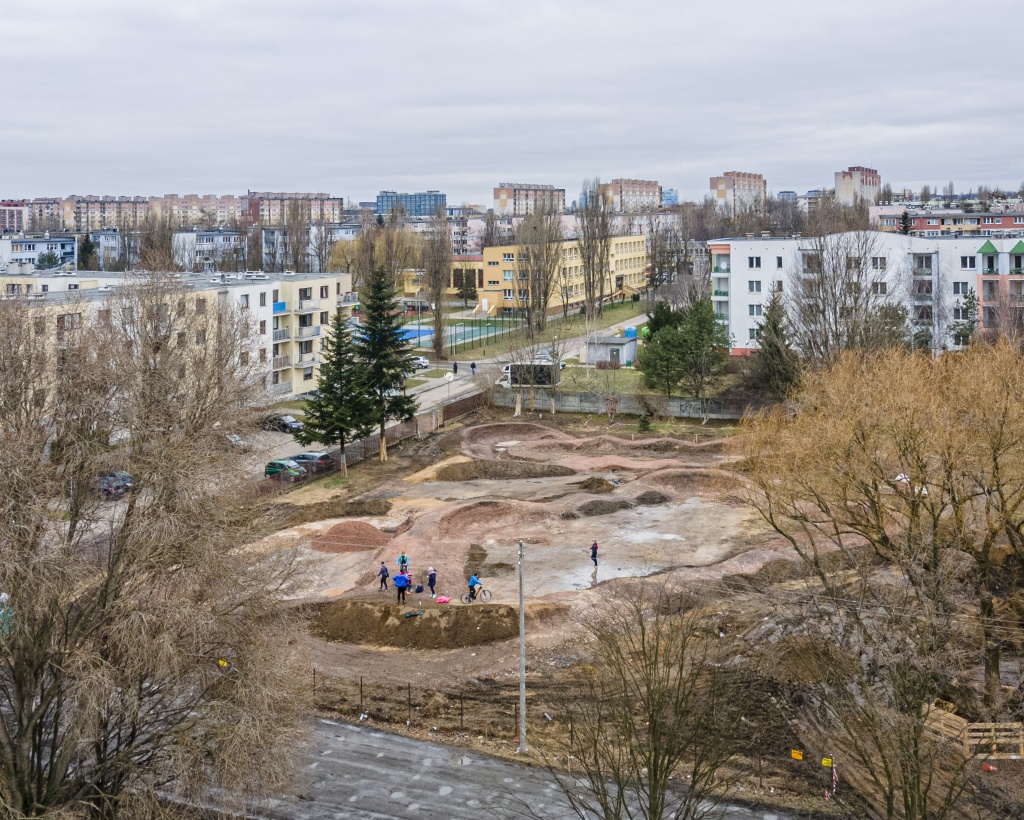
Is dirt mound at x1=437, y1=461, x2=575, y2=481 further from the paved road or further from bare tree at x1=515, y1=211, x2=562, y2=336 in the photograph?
bare tree at x1=515, y1=211, x2=562, y2=336

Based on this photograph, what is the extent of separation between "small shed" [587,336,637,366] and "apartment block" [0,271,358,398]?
1854cm

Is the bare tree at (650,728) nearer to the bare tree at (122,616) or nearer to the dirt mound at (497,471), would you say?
the bare tree at (122,616)

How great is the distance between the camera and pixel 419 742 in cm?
2352

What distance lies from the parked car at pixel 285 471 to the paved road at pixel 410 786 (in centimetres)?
2327

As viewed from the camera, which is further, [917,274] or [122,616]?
[917,274]

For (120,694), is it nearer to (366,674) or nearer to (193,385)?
(366,674)

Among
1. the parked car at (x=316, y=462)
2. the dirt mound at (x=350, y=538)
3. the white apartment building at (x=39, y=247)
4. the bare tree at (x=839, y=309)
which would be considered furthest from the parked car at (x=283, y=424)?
the white apartment building at (x=39, y=247)

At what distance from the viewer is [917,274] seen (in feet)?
235

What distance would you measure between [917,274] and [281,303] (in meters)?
42.2

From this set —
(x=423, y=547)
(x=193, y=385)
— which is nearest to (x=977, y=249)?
(x=423, y=547)

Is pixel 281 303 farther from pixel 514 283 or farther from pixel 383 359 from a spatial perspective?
pixel 514 283

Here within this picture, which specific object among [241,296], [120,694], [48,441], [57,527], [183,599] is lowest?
[120,694]

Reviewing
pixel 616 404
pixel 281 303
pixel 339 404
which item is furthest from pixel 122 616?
pixel 281 303

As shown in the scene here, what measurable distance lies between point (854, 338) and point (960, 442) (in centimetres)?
3156
